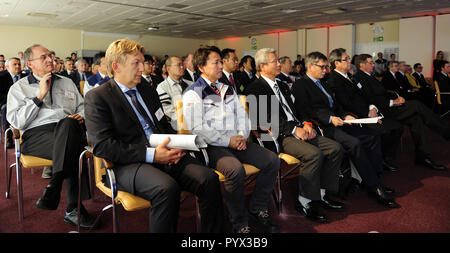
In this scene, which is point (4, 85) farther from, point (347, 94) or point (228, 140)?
point (347, 94)

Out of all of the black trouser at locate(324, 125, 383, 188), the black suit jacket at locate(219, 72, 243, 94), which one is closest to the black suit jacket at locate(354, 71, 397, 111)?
the black trouser at locate(324, 125, 383, 188)

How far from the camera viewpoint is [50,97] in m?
2.83

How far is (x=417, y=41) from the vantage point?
12.5 meters

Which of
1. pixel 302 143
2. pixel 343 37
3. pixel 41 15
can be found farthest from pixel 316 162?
pixel 343 37

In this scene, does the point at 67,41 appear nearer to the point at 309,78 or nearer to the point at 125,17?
the point at 125,17

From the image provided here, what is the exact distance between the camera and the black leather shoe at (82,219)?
2463 millimetres

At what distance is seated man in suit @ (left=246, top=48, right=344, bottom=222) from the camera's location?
269cm

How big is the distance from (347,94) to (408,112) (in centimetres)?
104

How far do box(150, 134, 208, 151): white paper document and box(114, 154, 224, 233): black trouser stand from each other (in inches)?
6.3

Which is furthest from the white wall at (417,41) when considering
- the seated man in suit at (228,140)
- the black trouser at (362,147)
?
the seated man in suit at (228,140)

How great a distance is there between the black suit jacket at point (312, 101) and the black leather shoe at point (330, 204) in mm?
726

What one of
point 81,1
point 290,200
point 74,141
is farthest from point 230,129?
point 81,1

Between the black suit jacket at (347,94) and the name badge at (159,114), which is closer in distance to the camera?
the name badge at (159,114)

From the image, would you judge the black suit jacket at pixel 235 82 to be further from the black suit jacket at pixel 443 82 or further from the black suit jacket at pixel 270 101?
the black suit jacket at pixel 443 82
